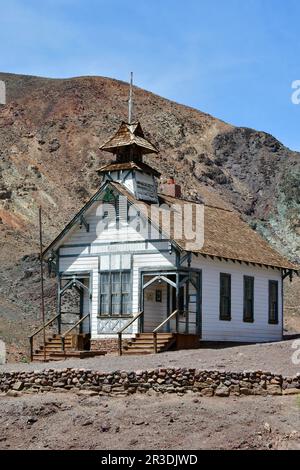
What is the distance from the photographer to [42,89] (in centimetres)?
9631

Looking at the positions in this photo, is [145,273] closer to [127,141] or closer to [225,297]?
[225,297]

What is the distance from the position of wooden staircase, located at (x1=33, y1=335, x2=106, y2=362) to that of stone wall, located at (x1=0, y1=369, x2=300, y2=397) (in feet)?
21.7

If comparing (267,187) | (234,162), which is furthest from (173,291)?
(234,162)

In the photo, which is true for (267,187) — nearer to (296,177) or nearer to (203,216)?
(296,177)

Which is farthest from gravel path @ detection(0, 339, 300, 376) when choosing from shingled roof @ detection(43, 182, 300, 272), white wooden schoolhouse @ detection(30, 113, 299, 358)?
shingled roof @ detection(43, 182, 300, 272)

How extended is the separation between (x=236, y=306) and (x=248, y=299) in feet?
3.63

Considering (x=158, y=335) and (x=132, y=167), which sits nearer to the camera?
(x=158, y=335)

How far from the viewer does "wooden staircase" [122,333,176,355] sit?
96.1ft

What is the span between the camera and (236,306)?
33625 mm

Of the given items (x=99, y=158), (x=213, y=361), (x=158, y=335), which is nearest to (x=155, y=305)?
(x=158, y=335)

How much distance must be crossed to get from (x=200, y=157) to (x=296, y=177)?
477 inches

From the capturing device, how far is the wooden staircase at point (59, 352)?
30.7 metres

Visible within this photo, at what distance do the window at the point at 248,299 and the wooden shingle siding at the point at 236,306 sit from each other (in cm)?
23

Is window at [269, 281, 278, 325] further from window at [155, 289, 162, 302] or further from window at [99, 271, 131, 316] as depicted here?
window at [99, 271, 131, 316]
